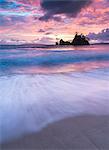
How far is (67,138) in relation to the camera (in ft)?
5.83

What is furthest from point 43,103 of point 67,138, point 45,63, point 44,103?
point 45,63

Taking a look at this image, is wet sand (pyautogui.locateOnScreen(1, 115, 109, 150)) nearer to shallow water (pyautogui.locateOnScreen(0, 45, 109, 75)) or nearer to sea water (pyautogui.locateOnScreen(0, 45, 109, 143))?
sea water (pyautogui.locateOnScreen(0, 45, 109, 143))

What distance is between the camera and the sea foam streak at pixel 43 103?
2.11 metres

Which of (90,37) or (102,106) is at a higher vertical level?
(90,37)

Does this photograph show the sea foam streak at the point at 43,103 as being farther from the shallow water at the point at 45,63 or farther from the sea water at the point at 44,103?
the shallow water at the point at 45,63

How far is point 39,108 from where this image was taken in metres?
2.50

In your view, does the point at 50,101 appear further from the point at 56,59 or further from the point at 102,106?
the point at 56,59

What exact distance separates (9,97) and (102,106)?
998mm

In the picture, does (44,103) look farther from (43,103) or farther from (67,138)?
(67,138)

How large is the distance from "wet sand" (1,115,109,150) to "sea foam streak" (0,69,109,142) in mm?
96

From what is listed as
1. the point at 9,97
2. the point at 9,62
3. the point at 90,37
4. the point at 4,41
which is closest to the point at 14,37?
the point at 4,41

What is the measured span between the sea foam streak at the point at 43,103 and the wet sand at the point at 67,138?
0.32 ft

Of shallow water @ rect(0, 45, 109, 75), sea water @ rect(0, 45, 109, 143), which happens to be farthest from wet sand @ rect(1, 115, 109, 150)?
shallow water @ rect(0, 45, 109, 75)

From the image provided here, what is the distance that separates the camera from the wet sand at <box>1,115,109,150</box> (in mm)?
1690
